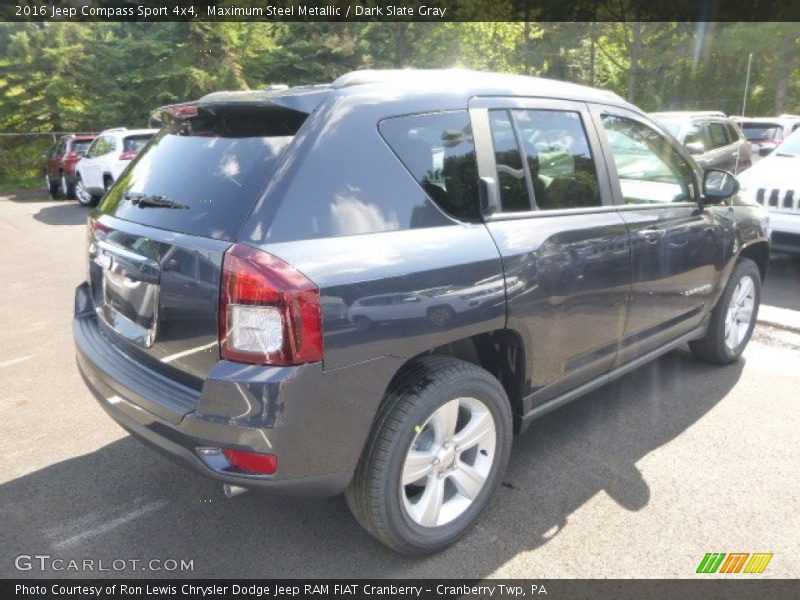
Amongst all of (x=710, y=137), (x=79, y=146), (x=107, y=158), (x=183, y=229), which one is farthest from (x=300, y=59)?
(x=183, y=229)

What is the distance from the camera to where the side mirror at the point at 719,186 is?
386 centimetres

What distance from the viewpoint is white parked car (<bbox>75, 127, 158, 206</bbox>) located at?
13.6 meters

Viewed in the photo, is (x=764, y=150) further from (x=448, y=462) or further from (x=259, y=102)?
(x=259, y=102)

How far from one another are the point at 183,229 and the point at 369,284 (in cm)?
74

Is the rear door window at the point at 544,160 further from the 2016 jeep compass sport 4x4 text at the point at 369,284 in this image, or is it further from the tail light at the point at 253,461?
the tail light at the point at 253,461

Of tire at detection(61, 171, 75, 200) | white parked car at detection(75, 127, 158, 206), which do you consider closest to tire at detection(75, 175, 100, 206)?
white parked car at detection(75, 127, 158, 206)

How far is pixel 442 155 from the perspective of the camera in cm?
263

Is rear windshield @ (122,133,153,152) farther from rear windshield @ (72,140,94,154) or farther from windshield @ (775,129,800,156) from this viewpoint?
windshield @ (775,129,800,156)

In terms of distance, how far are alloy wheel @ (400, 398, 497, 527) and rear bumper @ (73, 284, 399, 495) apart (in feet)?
0.99

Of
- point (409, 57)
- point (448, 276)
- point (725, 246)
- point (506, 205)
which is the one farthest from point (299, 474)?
point (409, 57)

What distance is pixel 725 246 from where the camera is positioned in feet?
13.5

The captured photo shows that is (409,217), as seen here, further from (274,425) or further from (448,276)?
(274,425)

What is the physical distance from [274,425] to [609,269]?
1892 millimetres

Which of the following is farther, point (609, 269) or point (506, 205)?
point (609, 269)
